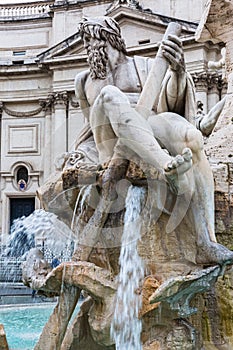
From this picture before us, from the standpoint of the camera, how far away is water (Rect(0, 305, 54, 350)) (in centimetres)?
480

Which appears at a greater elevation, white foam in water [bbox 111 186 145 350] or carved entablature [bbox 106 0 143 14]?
carved entablature [bbox 106 0 143 14]

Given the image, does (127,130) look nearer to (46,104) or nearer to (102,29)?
(102,29)

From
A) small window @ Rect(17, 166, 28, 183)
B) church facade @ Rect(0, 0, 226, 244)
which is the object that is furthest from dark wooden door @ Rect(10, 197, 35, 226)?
small window @ Rect(17, 166, 28, 183)

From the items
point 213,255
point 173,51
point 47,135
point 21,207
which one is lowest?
point 213,255

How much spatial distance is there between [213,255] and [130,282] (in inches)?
20.5

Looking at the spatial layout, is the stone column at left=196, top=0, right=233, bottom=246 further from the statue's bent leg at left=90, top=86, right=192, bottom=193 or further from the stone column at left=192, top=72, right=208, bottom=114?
the stone column at left=192, top=72, right=208, bottom=114

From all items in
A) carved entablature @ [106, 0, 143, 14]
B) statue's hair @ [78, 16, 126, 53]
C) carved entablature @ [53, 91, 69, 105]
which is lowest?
statue's hair @ [78, 16, 126, 53]

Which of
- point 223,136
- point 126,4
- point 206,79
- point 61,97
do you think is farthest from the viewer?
point 61,97

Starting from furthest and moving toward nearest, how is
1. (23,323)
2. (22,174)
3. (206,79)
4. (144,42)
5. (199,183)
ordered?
(22,174), (144,42), (206,79), (23,323), (199,183)

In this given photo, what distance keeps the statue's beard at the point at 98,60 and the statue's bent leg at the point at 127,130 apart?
17.6 inches

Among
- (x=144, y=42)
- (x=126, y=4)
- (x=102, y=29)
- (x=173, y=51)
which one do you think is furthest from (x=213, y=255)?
(x=126, y=4)

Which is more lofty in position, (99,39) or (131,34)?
(131,34)

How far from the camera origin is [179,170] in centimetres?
295

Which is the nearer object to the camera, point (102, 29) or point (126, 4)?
point (102, 29)
